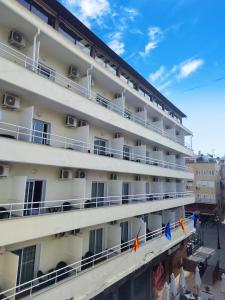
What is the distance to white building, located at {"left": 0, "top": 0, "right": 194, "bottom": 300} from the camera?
8.35 metres

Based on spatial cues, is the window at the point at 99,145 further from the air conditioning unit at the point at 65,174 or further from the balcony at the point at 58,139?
the air conditioning unit at the point at 65,174

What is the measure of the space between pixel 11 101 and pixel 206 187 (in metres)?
43.1

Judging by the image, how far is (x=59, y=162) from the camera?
954 centimetres

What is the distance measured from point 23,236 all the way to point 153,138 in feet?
40.1

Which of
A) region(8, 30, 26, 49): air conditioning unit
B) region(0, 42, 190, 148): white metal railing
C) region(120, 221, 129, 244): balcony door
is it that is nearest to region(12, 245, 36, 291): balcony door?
region(120, 221, 129, 244): balcony door

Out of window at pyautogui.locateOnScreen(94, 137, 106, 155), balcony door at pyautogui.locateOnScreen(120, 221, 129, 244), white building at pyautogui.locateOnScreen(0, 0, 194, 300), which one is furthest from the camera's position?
balcony door at pyautogui.locateOnScreen(120, 221, 129, 244)

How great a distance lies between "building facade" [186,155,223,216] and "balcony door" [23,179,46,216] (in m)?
38.1

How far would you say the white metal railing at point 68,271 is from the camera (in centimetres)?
778

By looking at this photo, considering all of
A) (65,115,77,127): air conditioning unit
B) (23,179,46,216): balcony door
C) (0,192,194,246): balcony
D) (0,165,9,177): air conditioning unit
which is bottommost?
(0,192,194,246): balcony

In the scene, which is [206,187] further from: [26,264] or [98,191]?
[26,264]

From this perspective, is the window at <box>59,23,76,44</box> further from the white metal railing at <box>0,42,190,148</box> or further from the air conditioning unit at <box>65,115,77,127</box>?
the air conditioning unit at <box>65,115,77,127</box>

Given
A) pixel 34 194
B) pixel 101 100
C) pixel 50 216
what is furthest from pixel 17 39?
pixel 50 216

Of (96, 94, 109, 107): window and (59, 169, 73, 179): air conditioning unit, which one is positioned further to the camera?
(96, 94, 109, 107): window

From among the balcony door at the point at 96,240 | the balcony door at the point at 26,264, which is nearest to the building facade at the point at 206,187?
the balcony door at the point at 96,240
